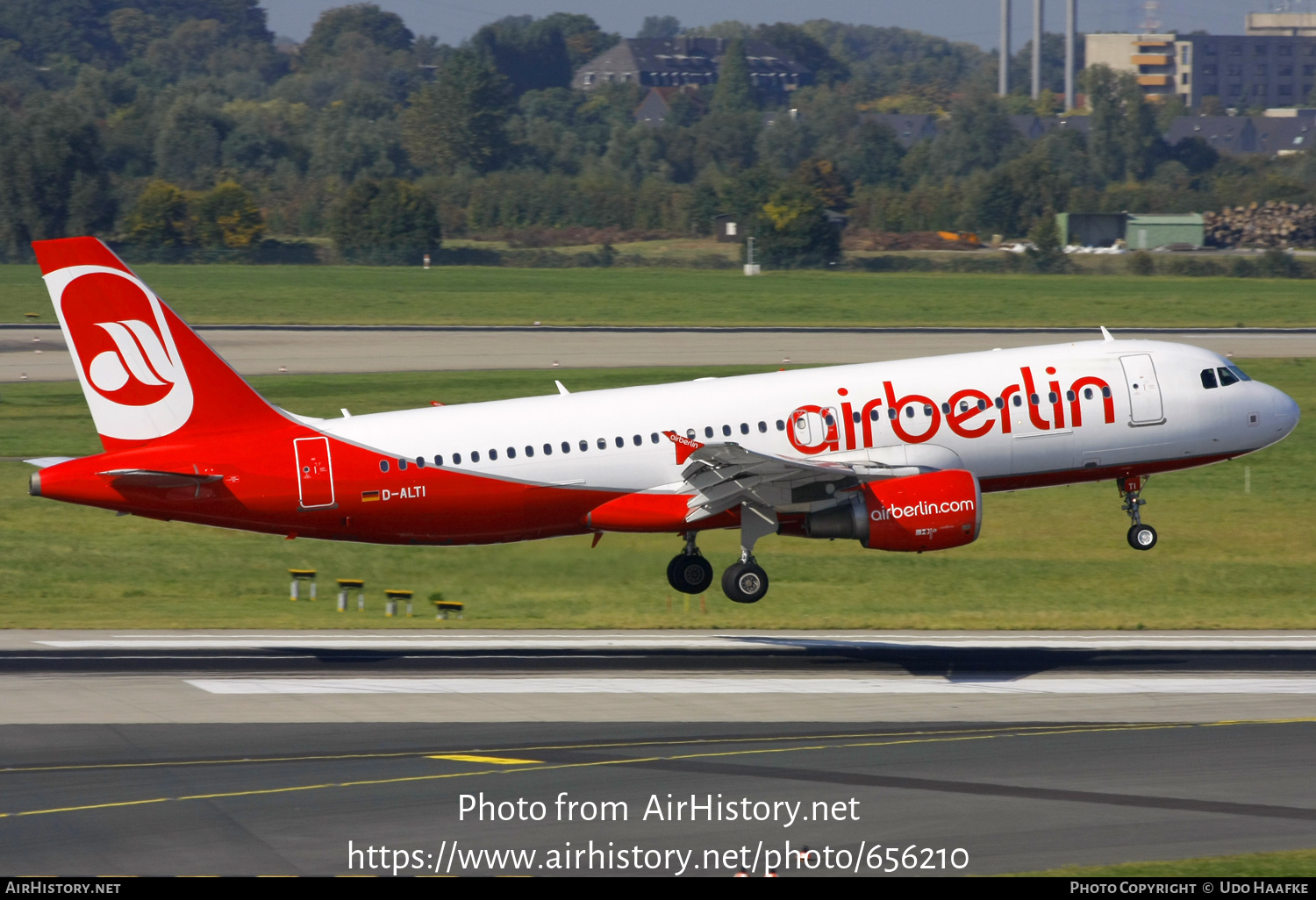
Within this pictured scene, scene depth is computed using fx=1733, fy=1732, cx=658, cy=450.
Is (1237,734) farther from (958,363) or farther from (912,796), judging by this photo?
(958,363)

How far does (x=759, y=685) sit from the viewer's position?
135 feet

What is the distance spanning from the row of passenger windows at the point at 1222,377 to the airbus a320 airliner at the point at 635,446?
0.87ft

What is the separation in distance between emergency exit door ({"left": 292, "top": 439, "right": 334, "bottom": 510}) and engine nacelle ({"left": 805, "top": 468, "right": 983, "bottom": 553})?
12624 mm

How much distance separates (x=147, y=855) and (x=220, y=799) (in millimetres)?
3316

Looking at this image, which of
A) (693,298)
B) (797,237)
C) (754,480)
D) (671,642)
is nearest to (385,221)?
(797,237)

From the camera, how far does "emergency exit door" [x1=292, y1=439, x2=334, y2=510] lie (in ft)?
141

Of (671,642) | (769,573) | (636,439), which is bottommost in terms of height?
(769,573)

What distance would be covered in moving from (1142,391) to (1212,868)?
69.9ft

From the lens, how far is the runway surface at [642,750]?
90.1ft

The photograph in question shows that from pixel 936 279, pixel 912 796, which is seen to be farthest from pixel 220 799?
pixel 936 279

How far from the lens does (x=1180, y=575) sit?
58594 millimetres

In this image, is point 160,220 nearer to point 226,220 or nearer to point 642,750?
point 226,220

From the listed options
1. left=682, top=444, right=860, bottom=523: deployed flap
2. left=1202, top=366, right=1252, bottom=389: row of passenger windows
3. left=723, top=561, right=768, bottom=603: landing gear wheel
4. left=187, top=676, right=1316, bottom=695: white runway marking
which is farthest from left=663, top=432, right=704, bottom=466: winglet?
left=1202, top=366, right=1252, bottom=389: row of passenger windows

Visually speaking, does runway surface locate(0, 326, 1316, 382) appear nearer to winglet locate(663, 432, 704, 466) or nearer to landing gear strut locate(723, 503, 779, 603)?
landing gear strut locate(723, 503, 779, 603)
